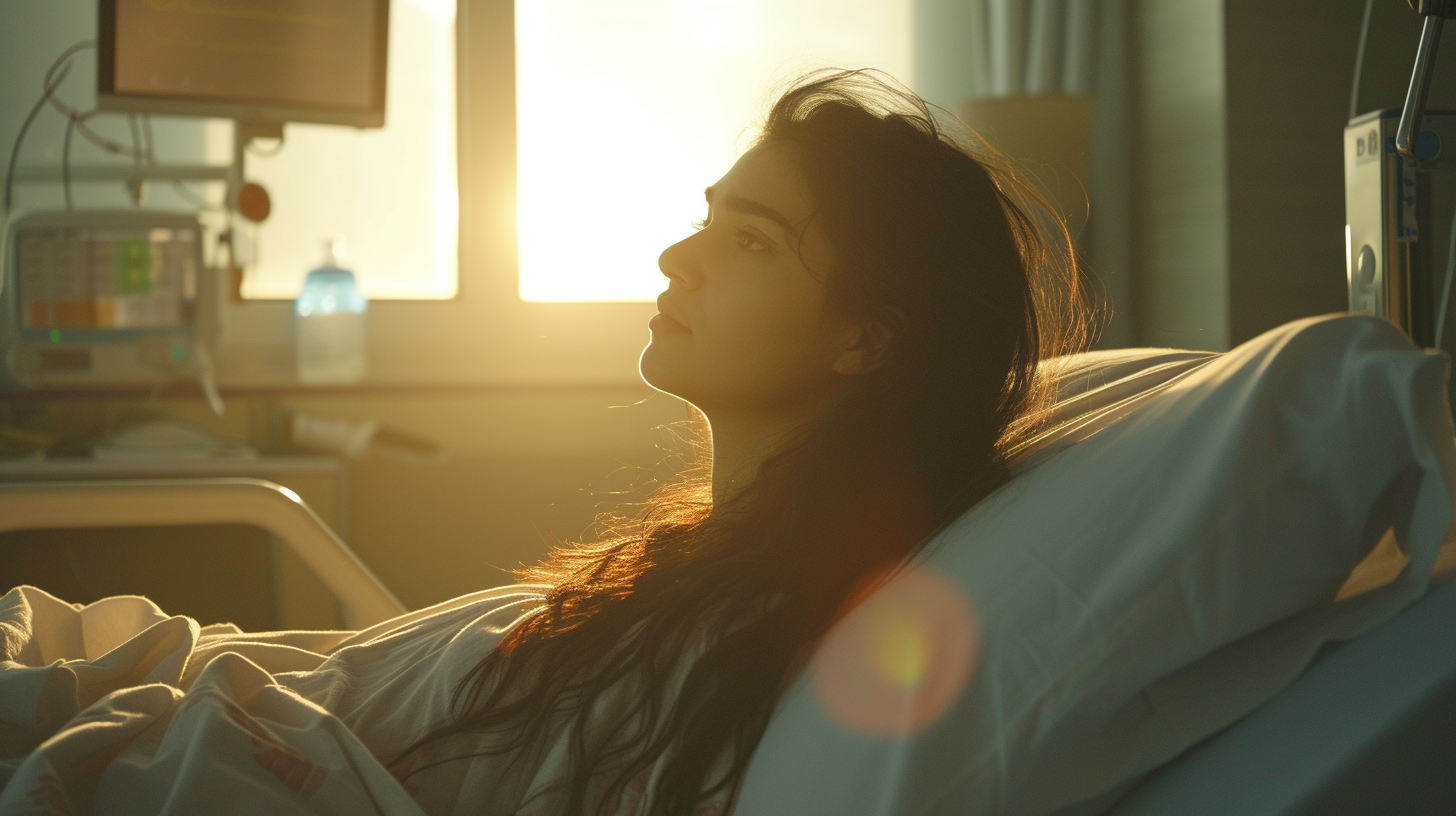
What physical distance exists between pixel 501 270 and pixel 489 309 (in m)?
0.08

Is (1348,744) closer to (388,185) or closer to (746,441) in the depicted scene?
(746,441)

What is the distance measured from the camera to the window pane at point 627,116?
2.16 meters

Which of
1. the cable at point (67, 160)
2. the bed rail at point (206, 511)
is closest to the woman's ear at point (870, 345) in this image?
the bed rail at point (206, 511)

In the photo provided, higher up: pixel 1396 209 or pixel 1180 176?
pixel 1180 176

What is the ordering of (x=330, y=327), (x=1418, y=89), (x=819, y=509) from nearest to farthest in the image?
(x=819, y=509)
(x=1418, y=89)
(x=330, y=327)

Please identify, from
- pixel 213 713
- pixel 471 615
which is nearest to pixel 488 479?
pixel 471 615

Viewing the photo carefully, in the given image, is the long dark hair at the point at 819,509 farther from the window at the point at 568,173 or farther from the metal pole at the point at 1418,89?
the window at the point at 568,173

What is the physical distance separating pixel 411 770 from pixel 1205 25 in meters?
1.86

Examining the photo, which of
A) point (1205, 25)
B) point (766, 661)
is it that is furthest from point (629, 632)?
point (1205, 25)

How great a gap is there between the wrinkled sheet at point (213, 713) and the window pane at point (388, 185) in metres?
1.31

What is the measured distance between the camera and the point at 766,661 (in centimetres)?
61

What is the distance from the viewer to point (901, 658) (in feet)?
1.66

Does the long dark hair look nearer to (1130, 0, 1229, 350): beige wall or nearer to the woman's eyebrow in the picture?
the woman's eyebrow

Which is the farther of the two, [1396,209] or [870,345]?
[1396,209]
